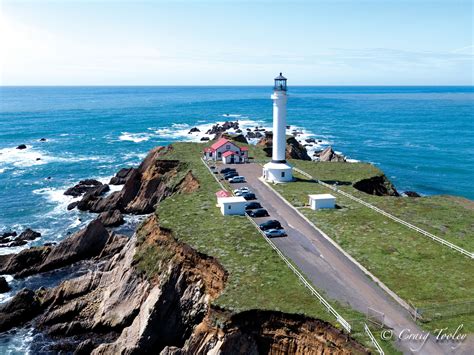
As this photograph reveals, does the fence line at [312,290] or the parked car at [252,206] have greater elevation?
the parked car at [252,206]

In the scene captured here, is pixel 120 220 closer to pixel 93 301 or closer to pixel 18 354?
pixel 93 301

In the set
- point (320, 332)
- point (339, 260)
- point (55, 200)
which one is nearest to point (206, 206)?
point (339, 260)

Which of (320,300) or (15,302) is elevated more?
(320,300)

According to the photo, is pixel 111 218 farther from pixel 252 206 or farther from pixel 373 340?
pixel 373 340

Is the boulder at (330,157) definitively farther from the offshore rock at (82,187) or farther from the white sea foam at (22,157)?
the white sea foam at (22,157)

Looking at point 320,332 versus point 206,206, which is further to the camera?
point 206,206

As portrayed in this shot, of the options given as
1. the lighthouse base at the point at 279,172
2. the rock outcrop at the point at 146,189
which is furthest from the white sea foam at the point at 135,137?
the lighthouse base at the point at 279,172
